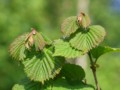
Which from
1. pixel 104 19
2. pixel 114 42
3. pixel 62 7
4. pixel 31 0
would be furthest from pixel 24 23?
pixel 62 7

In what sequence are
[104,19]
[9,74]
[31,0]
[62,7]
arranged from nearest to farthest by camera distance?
[9,74] < [31,0] < [104,19] < [62,7]

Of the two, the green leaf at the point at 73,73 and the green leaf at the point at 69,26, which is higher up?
the green leaf at the point at 69,26

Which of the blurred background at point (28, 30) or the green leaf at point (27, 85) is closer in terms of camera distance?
the green leaf at point (27, 85)

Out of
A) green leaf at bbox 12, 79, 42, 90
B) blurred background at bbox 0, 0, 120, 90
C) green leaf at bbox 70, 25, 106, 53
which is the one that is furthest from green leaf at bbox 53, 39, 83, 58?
blurred background at bbox 0, 0, 120, 90

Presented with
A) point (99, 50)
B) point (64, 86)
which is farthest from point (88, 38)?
point (64, 86)

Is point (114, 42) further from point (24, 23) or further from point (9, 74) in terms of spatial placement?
point (9, 74)

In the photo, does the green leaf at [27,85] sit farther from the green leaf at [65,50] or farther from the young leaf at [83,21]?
the young leaf at [83,21]

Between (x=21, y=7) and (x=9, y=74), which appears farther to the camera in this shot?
(x=21, y=7)

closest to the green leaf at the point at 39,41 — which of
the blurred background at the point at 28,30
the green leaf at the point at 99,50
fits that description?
the green leaf at the point at 99,50
